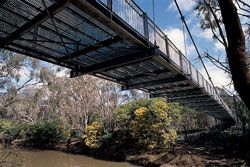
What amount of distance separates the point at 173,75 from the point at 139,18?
12.2ft

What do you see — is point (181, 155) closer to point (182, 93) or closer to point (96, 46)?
point (182, 93)

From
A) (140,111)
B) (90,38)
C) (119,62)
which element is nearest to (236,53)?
(90,38)

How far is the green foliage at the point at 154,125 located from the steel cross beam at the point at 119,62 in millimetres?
9722

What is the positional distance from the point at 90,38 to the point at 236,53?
4.67m

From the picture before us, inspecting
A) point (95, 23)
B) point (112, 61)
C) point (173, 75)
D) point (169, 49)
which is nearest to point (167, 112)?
point (173, 75)

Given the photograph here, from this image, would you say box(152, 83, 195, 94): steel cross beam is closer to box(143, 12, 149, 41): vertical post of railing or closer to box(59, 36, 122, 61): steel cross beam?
box(143, 12, 149, 41): vertical post of railing

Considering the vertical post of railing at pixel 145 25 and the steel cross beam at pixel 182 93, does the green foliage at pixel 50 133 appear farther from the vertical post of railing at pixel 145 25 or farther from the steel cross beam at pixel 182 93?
the vertical post of railing at pixel 145 25

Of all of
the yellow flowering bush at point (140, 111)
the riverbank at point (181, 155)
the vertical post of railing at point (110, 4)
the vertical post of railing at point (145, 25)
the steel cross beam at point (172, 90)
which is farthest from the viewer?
the yellow flowering bush at point (140, 111)

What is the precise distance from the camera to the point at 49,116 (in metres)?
47.3

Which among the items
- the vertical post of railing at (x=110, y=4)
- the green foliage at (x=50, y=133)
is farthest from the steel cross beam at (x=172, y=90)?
the green foliage at (x=50, y=133)

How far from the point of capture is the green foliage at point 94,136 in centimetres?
2063

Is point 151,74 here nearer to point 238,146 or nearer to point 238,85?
point 238,85

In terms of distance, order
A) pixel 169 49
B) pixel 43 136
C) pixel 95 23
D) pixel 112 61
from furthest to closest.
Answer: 1. pixel 43 136
2. pixel 169 49
3. pixel 112 61
4. pixel 95 23

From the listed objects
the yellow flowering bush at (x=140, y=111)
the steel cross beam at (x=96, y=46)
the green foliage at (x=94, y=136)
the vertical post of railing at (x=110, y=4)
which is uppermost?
the vertical post of railing at (x=110, y=4)
